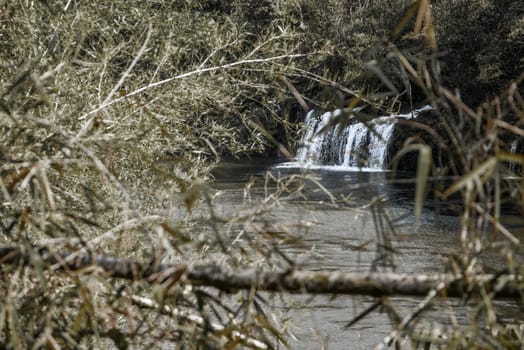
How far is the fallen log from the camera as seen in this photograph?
3.19ft

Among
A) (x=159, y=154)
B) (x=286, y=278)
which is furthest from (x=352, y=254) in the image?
(x=286, y=278)

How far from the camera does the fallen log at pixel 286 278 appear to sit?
0.97 m

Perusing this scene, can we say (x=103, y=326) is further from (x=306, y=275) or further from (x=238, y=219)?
(x=306, y=275)

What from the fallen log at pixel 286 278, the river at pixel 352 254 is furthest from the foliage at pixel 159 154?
the river at pixel 352 254

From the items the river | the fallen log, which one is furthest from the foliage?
the river

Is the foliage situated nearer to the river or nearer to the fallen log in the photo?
the fallen log

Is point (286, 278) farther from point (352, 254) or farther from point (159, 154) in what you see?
point (352, 254)

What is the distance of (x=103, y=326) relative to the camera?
4.28 feet

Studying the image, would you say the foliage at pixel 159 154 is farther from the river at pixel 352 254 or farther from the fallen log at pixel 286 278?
the river at pixel 352 254

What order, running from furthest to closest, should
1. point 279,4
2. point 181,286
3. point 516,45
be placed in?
point 516,45 < point 279,4 < point 181,286

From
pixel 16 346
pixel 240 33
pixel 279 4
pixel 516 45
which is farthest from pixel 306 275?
pixel 516 45

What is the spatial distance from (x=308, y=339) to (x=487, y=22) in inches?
588

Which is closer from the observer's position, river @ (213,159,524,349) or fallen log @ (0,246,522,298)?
fallen log @ (0,246,522,298)

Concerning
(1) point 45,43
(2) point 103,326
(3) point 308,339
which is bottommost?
(3) point 308,339
